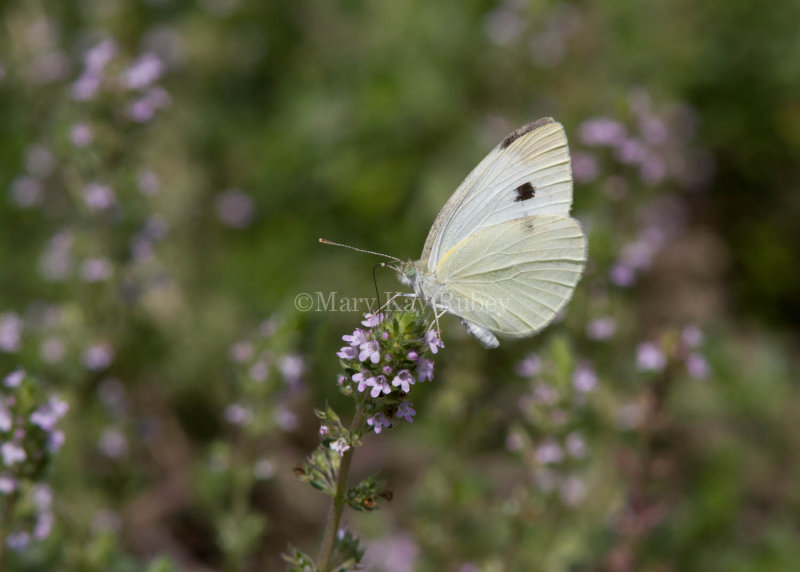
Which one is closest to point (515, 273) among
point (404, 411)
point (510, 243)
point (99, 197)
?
point (510, 243)

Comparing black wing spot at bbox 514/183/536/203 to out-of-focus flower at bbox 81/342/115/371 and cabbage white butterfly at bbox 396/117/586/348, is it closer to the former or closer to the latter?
cabbage white butterfly at bbox 396/117/586/348

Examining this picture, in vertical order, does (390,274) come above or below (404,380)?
above

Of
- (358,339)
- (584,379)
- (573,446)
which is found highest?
(584,379)

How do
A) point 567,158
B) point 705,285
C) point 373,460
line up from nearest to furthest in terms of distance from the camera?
point 567,158 → point 373,460 → point 705,285

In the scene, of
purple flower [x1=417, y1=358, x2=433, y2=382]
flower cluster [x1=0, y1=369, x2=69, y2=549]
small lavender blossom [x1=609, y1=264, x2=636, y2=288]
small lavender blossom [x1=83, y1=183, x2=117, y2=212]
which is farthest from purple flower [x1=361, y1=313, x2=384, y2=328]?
small lavender blossom [x1=83, y1=183, x2=117, y2=212]

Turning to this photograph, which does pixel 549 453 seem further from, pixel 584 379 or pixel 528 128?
pixel 528 128

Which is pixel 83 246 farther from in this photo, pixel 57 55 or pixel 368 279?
pixel 57 55

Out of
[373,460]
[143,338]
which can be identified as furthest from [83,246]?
[373,460]
